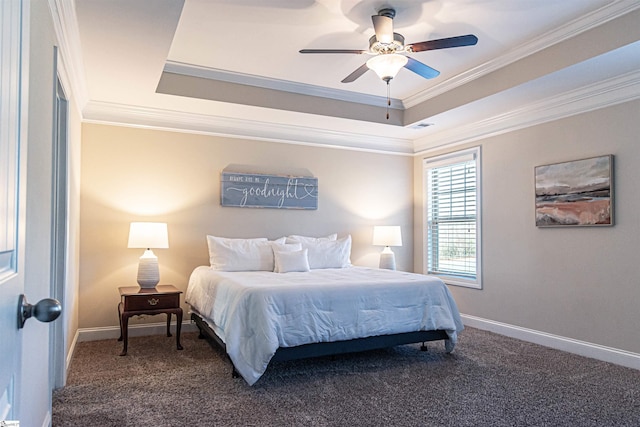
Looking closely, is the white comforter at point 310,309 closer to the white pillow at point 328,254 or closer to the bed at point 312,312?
the bed at point 312,312

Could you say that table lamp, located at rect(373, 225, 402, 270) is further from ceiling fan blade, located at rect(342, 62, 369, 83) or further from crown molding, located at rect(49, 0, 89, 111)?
crown molding, located at rect(49, 0, 89, 111)

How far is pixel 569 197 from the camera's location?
4.27 m

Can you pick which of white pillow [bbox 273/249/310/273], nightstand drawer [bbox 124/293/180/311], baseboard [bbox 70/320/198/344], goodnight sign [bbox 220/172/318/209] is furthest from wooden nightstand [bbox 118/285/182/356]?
goodnight sign [bbox 220/172/318/209]

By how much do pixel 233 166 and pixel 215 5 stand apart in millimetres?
2304

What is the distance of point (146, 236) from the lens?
4.39 meters

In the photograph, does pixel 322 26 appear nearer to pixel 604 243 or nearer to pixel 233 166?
pixel 233 166

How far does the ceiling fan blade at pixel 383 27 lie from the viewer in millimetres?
3125

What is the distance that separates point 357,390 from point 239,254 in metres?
2.14

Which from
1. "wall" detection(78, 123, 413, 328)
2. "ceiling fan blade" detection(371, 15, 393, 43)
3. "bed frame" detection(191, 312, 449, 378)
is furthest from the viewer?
"wall" detection(78, 123, 413, 328)

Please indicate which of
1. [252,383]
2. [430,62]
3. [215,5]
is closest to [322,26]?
[215,5]

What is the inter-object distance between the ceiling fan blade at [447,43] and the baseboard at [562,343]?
291 cm

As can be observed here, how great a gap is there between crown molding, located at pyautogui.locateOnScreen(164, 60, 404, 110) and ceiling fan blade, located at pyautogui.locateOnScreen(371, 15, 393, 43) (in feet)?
5.72

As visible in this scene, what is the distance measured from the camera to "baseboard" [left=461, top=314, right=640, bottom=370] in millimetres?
3773

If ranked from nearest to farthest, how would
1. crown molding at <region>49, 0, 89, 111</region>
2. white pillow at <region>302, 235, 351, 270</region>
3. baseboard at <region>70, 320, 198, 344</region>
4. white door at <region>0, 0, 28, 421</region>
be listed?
white door at <region>0, 0, 28, 421</region>, crown molding at <region>49, 0, 89, 111</region>, baseboard at <region>70, 320, 198, 344</region>, white pillow at <region>302, 235, 351, 270</region>
